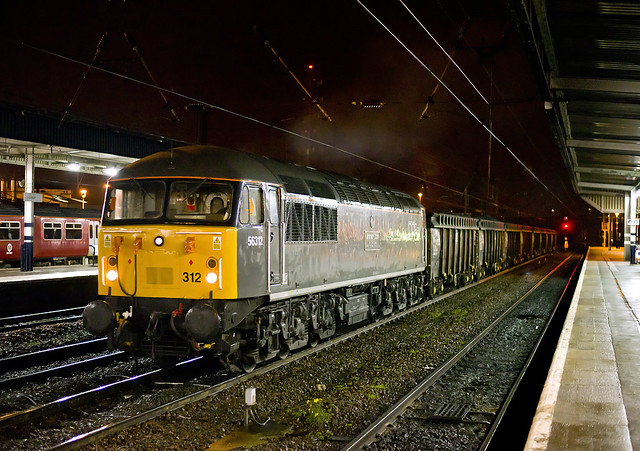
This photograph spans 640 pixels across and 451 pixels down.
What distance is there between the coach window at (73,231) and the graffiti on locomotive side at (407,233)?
21.3 meters

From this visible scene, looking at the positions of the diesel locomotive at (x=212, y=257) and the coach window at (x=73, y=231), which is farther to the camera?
the coach window at (x=73, y=231)

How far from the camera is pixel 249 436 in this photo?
24.3ft

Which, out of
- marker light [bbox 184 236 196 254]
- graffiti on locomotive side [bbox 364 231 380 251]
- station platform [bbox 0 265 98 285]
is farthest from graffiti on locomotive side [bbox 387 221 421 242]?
station platform [bbox 0 265 98 285]

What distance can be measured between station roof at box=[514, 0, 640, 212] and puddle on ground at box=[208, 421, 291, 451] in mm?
7472

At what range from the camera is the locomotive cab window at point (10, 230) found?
29183 mm

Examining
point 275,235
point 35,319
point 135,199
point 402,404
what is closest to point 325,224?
point 275,235

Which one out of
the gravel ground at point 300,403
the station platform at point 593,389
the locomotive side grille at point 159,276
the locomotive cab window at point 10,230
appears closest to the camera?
the station platform at point 593,389

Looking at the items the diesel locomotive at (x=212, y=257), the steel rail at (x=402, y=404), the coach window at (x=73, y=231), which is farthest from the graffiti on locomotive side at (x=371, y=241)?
the coach window at (x=73, y=231)

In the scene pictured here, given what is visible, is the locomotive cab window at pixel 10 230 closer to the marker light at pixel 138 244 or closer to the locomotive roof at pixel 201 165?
the locomotive roof at pixel 201 165

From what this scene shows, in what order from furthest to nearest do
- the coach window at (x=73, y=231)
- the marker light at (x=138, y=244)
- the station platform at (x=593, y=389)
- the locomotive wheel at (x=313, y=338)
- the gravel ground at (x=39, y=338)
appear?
the coach window at (x=73, y=231) → the gravel ground at (x=39, y=338) → the locomotive wheel at (x=313, y=338) → the marker light at (x=138, y=244) → the station platform at (x=593, y=389)

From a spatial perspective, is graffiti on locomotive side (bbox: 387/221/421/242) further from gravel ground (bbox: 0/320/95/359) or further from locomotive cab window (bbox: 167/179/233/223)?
gravel ground (bbox: 0/320/95/359)

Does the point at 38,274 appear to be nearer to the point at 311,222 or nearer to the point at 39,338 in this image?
the point at 39,338

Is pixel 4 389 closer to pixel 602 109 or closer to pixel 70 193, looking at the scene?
pixel 602 109

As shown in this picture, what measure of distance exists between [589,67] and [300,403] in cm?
1149
